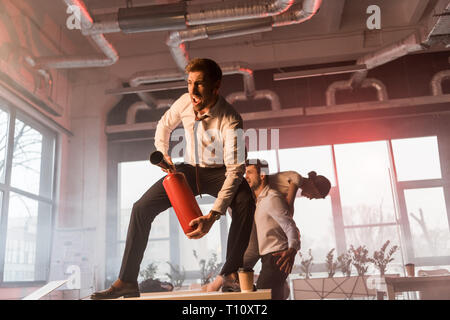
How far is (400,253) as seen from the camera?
564 cm

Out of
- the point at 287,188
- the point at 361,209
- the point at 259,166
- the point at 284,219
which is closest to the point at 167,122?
the point at 284,219

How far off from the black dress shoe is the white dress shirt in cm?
53

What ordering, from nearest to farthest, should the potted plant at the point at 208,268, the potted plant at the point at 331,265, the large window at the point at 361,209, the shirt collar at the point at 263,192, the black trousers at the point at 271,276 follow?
the black trousers at the point at 271,276 → the shirt collar at the point at 263,192 → the potted plant at the point at 331,265 → the potted plant at the point at 208,268 → the large window at the point at 361,209

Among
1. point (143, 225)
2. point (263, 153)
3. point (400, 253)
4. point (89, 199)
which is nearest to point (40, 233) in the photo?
point (89, 199)

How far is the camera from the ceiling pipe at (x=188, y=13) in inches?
162

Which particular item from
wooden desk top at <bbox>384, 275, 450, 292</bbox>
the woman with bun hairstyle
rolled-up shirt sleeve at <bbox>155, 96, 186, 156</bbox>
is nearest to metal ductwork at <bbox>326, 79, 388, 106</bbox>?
the woman with bun hairstyle

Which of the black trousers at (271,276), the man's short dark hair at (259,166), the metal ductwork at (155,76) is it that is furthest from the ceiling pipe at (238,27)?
the black trousers at (271,276)

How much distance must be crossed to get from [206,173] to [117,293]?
2.01ft

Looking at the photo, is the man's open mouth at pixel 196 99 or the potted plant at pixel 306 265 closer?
the man's open mouth at pixel 196 99

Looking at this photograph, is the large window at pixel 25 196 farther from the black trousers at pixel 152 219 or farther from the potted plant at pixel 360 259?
the potted plant at pixel 360 259

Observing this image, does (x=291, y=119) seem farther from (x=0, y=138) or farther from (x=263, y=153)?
(x=0, y=138)
